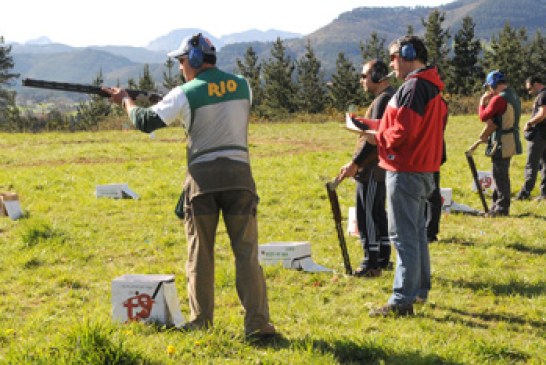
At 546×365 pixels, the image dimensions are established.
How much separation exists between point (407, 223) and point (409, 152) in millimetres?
681

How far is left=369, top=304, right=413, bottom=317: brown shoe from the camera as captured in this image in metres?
6.18

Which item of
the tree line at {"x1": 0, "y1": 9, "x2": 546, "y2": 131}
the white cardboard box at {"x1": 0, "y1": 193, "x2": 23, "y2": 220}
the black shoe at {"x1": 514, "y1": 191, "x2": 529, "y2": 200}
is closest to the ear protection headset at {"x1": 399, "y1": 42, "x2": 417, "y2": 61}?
the black shoe at {"x1": 514, "y1": 191, "x2": 529, "y2": 200}

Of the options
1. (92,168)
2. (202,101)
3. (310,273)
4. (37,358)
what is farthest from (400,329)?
(92,168)

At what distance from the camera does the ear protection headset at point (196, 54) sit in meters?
5.19

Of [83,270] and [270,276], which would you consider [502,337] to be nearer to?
[270,276]

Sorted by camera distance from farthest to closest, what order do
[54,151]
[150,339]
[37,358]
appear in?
[54,151] → [150,339] → [37,358]

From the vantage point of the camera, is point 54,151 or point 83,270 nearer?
point 83,270

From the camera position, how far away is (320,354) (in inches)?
200

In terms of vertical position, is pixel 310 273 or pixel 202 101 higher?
pixel 202 101

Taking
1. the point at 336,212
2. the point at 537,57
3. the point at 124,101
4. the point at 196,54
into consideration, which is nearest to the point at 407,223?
the point at 336,212

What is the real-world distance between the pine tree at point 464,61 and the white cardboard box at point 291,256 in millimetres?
81957

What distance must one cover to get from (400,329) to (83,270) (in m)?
4.39

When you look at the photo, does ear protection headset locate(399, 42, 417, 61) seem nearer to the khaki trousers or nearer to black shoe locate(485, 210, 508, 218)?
the khaki trousers

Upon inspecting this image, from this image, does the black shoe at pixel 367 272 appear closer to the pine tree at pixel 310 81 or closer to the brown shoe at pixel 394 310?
the brown shoe at pixel 394 310
